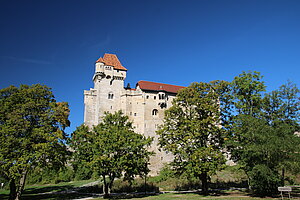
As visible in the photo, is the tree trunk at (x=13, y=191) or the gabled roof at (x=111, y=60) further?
the gabled roof at (x=111, y=60)

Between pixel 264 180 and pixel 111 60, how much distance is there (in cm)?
4537

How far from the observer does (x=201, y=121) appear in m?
22.9

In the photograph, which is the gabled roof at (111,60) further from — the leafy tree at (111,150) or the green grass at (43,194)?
the leafy tree at (111,150)

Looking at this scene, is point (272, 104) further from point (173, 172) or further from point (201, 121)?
point (173, 172)

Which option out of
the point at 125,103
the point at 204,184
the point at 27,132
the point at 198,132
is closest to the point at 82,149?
the point at 27,132

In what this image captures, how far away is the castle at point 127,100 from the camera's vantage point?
165 ft

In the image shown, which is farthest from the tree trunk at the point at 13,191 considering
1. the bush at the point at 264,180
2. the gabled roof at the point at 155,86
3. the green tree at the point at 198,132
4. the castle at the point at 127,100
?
the gabled roof at the point at 155,86

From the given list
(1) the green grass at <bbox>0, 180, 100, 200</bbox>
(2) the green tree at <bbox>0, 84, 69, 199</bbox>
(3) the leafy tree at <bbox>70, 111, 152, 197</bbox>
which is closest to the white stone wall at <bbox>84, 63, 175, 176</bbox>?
(1) the green grass at <bbox>0, 180, 100, 200</bbox>

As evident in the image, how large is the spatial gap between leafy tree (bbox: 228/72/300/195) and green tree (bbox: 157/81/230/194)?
2053 mm

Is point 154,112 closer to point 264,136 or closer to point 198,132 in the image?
point 198,132

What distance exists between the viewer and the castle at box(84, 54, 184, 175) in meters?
50.2

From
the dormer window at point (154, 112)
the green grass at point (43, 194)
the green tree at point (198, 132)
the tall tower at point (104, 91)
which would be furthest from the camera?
the dormer window at point (154, 112)

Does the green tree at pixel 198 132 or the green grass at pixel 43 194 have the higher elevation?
the green tree at pixel 198 132

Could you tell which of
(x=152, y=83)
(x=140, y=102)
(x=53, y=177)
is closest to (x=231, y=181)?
(x=140, y=102)
